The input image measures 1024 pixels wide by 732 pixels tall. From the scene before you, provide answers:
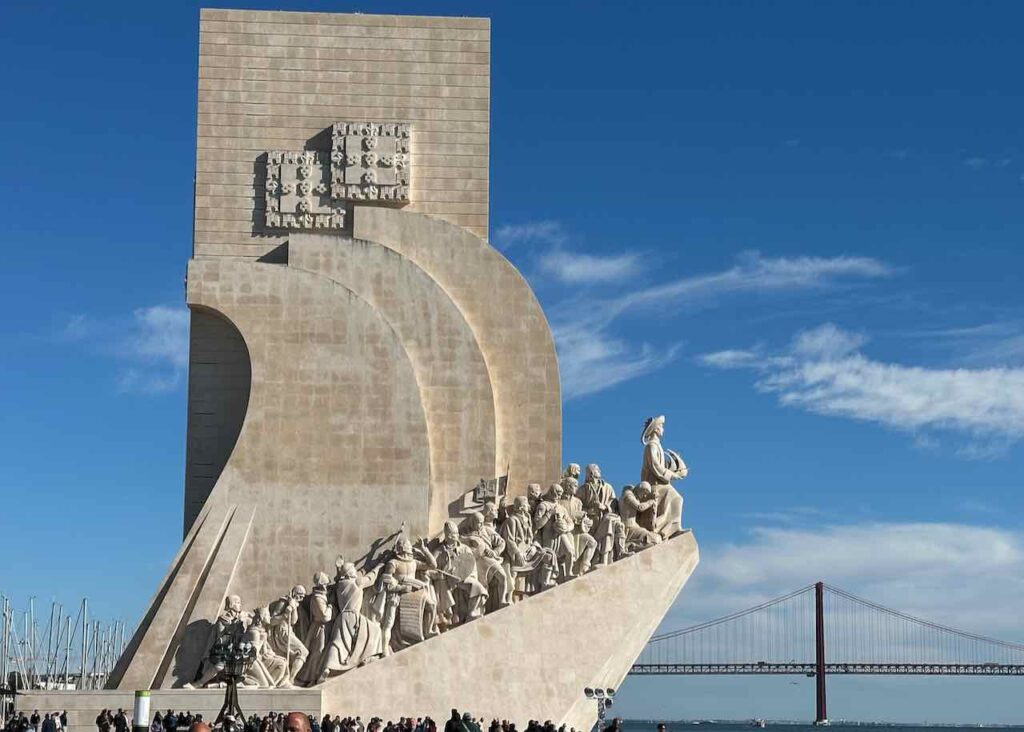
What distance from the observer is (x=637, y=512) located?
17.6m

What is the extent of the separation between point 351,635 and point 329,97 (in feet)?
22.9

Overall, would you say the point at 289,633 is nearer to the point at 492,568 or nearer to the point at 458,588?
the point at 458,588

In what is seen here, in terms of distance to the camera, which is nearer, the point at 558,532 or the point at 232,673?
the point at 232,673

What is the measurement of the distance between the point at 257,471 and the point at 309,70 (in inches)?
208

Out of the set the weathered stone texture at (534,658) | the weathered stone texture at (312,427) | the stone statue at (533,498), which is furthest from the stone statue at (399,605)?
the stone statue at (533,498)

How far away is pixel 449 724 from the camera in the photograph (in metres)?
13.1

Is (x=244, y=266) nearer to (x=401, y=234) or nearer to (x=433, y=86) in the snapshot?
(x=401, y=234)

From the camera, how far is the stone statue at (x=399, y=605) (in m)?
16.7

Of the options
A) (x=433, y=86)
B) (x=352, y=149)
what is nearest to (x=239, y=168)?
(x=352, y=149)

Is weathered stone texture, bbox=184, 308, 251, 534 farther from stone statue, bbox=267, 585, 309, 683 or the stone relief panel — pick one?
stone statue, bbox=267, 585, 309, 683

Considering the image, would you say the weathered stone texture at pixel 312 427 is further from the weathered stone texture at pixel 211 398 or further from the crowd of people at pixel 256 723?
the crowd of people at pixel 256 723

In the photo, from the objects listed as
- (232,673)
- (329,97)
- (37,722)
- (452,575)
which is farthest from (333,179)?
(232,673)

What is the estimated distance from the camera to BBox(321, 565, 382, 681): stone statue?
16484 mm

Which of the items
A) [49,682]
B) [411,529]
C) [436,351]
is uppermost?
[436,351]
